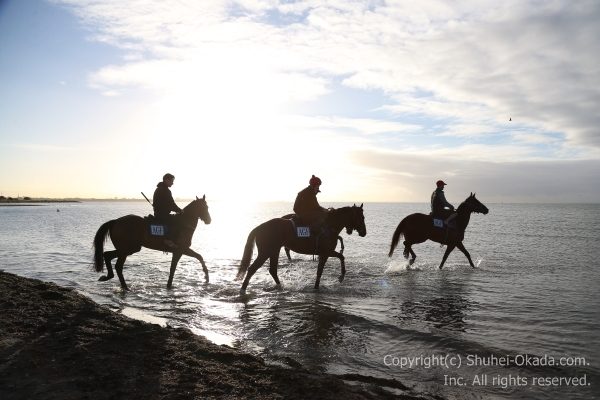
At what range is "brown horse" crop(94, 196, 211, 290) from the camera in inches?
440

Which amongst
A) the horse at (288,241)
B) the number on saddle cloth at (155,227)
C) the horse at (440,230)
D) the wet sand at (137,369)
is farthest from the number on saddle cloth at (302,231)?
the horse at (440,230)

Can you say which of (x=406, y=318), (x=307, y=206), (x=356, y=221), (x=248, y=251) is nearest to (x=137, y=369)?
(x=406, y=318)

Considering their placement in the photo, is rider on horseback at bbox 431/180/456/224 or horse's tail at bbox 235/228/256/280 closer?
horse's tail at bbox 235/228/256/280

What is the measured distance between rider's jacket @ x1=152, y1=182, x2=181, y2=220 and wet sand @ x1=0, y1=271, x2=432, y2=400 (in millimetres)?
4677

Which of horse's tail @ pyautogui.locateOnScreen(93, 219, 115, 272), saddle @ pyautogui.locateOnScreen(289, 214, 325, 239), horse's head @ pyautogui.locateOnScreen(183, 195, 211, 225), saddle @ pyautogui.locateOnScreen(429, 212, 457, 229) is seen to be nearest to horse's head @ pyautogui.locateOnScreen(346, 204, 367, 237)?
saddle @ pyautogui.locateOnScreen(289, 214, 325, 239)

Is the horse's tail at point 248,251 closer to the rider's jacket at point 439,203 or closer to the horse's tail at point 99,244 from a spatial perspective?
the horse's tail at point 99,244

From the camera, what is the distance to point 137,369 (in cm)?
488

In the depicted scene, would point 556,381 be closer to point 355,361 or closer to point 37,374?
point 355,361

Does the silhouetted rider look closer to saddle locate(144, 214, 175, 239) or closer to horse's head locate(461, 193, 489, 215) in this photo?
horse's head locate(461, 193, 489, 215)

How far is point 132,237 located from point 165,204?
4.47 ft

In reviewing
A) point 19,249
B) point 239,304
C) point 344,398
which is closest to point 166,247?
point 239,304

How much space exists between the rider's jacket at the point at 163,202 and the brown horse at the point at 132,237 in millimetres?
386

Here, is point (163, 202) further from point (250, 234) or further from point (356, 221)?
point (356, 221)

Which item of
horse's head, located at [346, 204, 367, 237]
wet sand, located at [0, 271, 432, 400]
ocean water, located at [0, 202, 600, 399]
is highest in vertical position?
horse's head, located at [346, 204, 367, 237]
